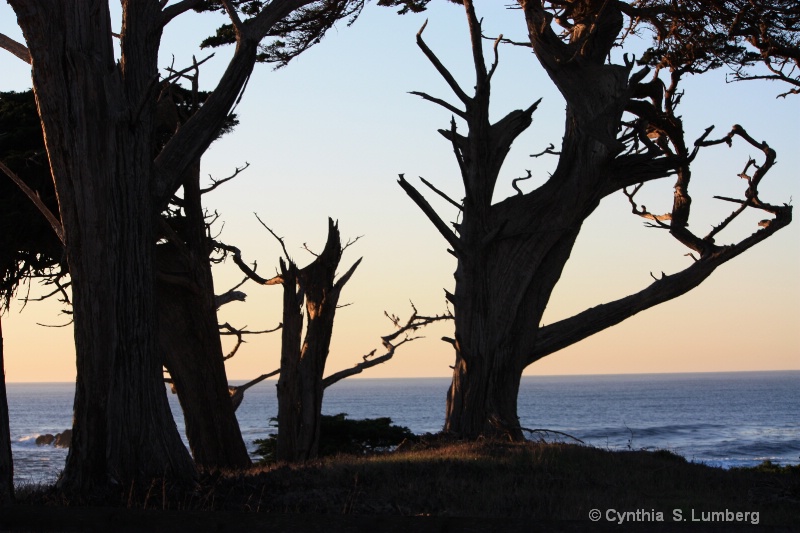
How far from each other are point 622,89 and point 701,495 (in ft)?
23.3

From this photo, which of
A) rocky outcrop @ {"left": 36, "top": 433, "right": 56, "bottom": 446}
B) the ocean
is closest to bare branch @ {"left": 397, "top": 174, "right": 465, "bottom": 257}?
the ocean

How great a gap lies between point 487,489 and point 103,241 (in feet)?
14.2

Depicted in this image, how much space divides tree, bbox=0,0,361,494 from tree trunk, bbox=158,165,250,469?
4.23 metres

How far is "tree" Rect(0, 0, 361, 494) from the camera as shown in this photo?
8984 mm

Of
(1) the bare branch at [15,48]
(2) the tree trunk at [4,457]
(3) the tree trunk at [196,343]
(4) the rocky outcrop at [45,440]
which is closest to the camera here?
(2) the tree trunk at [4,457]

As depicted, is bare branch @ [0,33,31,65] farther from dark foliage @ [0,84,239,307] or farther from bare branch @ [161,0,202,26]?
dark foliage @ [0,84,239,307]

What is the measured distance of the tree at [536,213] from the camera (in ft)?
44.7

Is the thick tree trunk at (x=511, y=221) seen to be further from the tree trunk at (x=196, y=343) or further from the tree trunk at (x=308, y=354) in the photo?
the tree trunk at (x=196, y=343)

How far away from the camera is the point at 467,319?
44.8 ft

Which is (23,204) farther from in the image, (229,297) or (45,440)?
(45,440)

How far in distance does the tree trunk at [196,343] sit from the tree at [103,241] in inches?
166

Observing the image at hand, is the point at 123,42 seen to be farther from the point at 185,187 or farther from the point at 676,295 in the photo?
the point at 676,295

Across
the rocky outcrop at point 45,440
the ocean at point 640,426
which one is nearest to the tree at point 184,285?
the ocean at point 640,426

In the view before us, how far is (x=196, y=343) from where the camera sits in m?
13.9
